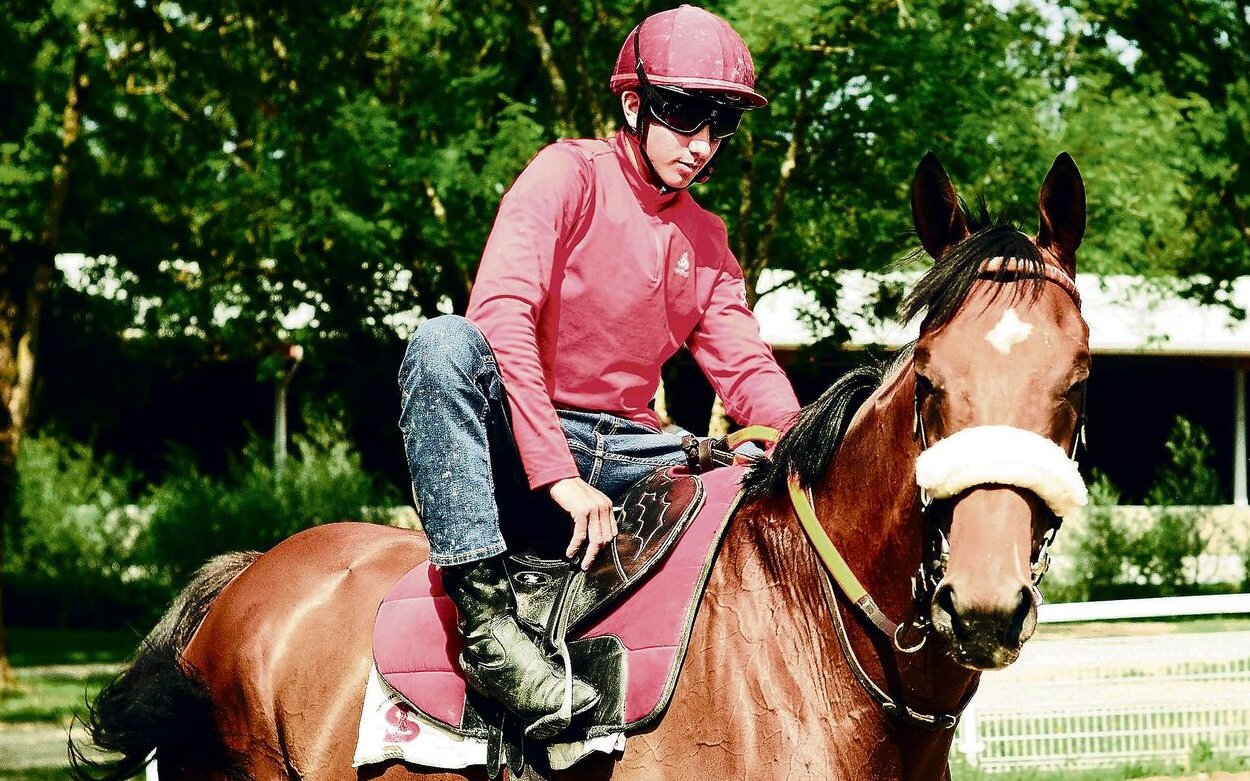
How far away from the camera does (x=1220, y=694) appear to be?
334 inches

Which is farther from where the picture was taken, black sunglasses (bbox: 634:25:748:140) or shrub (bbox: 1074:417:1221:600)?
shrub (bbox: 1074:417:1221:600)

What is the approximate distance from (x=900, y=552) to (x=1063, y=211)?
708 millimetres

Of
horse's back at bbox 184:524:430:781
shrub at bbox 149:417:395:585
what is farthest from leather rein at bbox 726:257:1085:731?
shrub at bbox 149:417:395:585

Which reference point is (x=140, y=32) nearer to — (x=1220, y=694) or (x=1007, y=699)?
(x=1007, y=699)

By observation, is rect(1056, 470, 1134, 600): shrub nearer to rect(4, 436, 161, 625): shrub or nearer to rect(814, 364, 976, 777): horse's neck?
rect(4, 436, 161, 625): shrub

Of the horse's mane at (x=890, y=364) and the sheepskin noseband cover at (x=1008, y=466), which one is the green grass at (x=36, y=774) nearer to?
the horse's mane at (x=890, y=364)

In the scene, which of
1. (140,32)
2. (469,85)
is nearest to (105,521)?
(140,32)

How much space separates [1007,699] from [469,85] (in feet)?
22.5

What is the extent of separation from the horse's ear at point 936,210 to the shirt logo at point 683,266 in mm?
759

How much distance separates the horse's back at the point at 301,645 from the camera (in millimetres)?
3590

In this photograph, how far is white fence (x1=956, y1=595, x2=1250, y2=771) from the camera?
7.97 metres

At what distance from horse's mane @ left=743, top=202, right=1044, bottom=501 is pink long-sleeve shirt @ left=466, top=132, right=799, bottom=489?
43cm

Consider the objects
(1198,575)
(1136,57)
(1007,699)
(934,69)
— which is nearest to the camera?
(1007,699)

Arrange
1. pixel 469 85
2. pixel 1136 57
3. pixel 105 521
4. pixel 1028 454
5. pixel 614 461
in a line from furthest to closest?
pixel 105 521 → pixel 1136 57 → pixel 469 85 → pixel 614 461 → pixel 1028 454
